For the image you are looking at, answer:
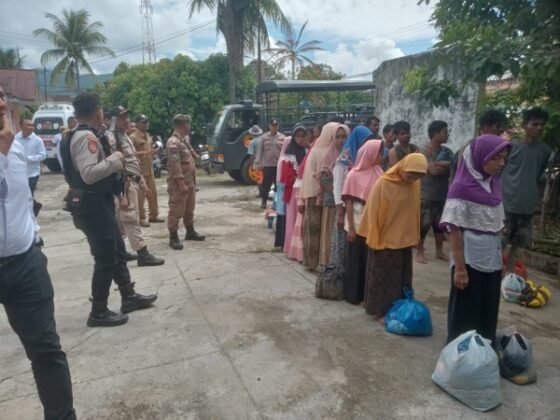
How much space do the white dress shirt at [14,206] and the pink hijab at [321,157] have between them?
3053 mm

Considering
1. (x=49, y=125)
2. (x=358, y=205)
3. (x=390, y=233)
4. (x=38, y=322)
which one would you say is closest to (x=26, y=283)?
(x=38, y=322)

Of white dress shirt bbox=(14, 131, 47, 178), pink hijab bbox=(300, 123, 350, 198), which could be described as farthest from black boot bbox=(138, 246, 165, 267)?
white dress shirt bbox=(14, 131, 47, 178)

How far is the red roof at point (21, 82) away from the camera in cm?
2895

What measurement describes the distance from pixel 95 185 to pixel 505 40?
3.18 meters

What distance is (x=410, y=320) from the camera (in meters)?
3.55

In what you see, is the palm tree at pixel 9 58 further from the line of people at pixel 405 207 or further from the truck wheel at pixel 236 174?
the line of people at pixel 405 207

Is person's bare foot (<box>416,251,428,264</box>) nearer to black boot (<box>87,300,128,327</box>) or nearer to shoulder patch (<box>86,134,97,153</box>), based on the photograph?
black boot (<box>87,300,128,327</box>)

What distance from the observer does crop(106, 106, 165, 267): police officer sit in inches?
209

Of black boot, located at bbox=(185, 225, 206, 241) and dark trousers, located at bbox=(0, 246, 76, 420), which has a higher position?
dark trousers, located at bbox=(0, 246, 76, 420)

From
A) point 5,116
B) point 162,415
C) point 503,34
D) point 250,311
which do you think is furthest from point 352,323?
point 5,116

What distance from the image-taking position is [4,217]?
80.7 inches

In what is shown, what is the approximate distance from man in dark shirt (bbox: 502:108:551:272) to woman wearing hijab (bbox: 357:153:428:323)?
1.23 meters

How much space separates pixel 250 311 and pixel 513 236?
101 inches

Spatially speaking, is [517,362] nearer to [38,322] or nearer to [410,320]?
[410,320]
